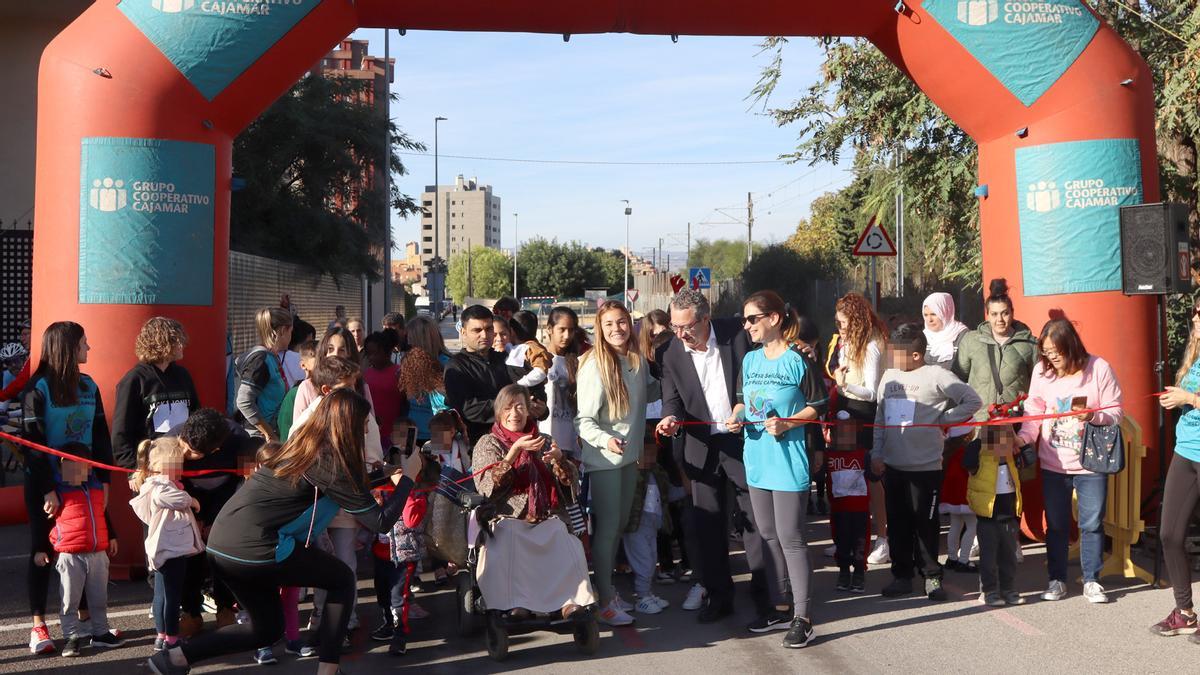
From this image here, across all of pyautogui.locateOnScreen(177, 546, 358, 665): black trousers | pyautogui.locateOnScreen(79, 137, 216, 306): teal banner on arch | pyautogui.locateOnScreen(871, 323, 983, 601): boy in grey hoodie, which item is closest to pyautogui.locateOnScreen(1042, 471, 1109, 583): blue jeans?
pyautogui.locateOnScreen(871, 323, 983, 601): boy in grey hoodie

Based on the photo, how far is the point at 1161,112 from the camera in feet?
43.4

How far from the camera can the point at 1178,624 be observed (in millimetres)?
6469

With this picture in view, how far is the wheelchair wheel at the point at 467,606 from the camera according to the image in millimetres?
6551

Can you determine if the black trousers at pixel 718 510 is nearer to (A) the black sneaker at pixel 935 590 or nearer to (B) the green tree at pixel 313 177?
(A) the black sneaker at pixel 935 590

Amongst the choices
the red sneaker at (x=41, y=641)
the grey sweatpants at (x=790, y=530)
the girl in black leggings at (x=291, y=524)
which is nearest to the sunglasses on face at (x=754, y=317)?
the grey sweatpants at (x=790, y=530)

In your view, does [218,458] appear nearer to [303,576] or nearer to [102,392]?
[303,576]

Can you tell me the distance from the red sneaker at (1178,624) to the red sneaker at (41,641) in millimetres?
6216

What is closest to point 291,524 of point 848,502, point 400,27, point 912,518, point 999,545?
point 848,502

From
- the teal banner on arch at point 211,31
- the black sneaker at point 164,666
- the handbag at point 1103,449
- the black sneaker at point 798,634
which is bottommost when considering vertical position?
the black sneaker at point 798,634

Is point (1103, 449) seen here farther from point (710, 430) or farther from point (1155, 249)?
point (710, 430)

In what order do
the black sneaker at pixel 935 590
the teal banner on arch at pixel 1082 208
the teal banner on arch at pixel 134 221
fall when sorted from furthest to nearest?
the teal banner on arch at pixel 1082 208 → the teal banner on arch at pixel 134 221 → the black sneaker at pixel 935 590

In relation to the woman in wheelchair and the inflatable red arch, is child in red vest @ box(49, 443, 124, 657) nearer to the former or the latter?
the inflatable red arch

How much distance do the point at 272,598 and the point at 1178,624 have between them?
491cm

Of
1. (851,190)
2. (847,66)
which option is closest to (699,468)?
(847,66)
